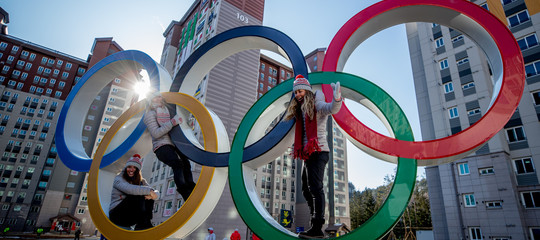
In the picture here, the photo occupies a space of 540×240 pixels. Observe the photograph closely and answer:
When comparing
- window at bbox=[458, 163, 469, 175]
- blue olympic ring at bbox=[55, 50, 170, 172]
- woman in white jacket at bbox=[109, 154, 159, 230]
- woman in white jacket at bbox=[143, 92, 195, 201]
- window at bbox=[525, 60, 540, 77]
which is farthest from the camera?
window at bbox=[458, 163, 469, 175]

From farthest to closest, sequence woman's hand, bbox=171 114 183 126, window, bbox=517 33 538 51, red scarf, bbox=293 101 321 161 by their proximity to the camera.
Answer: window, bbox=517 33 538 51 → woman's hand, bbox=171 114 183 126 → red scarf, bbox=293 101 321 161

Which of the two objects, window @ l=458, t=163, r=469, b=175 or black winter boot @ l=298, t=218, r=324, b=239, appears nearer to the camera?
black winter boot @ l=298, t=218, r=324, b=239

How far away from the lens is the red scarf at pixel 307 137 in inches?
157

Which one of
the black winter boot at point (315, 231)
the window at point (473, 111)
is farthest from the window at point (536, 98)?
the black winter boot at point (315, 231)

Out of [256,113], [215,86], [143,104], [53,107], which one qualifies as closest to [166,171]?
[215,86]

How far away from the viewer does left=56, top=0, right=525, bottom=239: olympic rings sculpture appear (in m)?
3.81

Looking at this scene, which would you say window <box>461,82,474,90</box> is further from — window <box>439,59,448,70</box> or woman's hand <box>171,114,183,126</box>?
woman's hand <box>171,114,183,126</box>

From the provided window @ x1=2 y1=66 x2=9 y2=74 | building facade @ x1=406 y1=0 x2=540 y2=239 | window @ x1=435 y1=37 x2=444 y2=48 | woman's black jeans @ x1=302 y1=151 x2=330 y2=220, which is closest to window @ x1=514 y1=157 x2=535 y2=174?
building facade @ x1=406 y1=0 x2=540 y2=239

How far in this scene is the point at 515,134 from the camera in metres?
19.0

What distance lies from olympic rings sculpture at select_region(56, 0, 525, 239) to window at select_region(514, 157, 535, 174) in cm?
1913

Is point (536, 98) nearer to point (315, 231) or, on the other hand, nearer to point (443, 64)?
point (443, 64)

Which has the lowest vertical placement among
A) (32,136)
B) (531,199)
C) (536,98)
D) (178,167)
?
(178,167)

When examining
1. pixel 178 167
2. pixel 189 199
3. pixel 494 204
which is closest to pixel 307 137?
pixel 189 199

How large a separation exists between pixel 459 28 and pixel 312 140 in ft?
11.0
